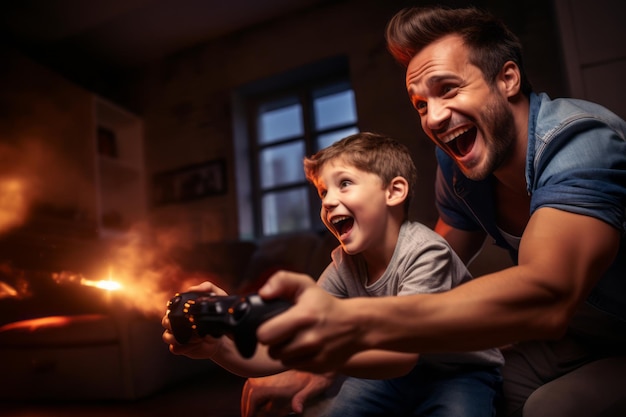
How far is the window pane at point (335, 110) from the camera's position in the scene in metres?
4.43

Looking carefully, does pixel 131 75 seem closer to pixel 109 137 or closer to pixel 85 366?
pixel 109 137

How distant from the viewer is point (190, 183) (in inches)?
188

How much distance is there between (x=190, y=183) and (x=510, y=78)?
162 inches

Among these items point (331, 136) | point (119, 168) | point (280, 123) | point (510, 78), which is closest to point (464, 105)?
point (510, 78)

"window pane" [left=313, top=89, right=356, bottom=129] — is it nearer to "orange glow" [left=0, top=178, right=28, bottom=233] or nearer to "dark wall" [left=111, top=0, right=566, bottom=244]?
"dark wall" [left=111, top=0, right=566, bottom=244]

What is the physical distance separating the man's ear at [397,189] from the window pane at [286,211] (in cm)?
325

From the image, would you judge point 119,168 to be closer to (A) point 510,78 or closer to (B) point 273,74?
(B) point 273,74

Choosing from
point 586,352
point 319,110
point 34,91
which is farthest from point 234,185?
point 586,352

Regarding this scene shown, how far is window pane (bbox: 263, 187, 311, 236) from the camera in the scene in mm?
4461

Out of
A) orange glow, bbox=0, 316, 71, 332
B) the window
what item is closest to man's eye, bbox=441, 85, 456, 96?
orange glow, bbox=0, 316, 71, 332

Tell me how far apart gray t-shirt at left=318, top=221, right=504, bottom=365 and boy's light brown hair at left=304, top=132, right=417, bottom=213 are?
0.14 meters

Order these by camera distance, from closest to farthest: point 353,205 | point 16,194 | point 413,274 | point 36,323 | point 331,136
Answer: point 413,274
point 353,205
point 36,323
point 16,194
point 331,136

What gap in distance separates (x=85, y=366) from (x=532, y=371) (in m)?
2.16

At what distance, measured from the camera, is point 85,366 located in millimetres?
2279
